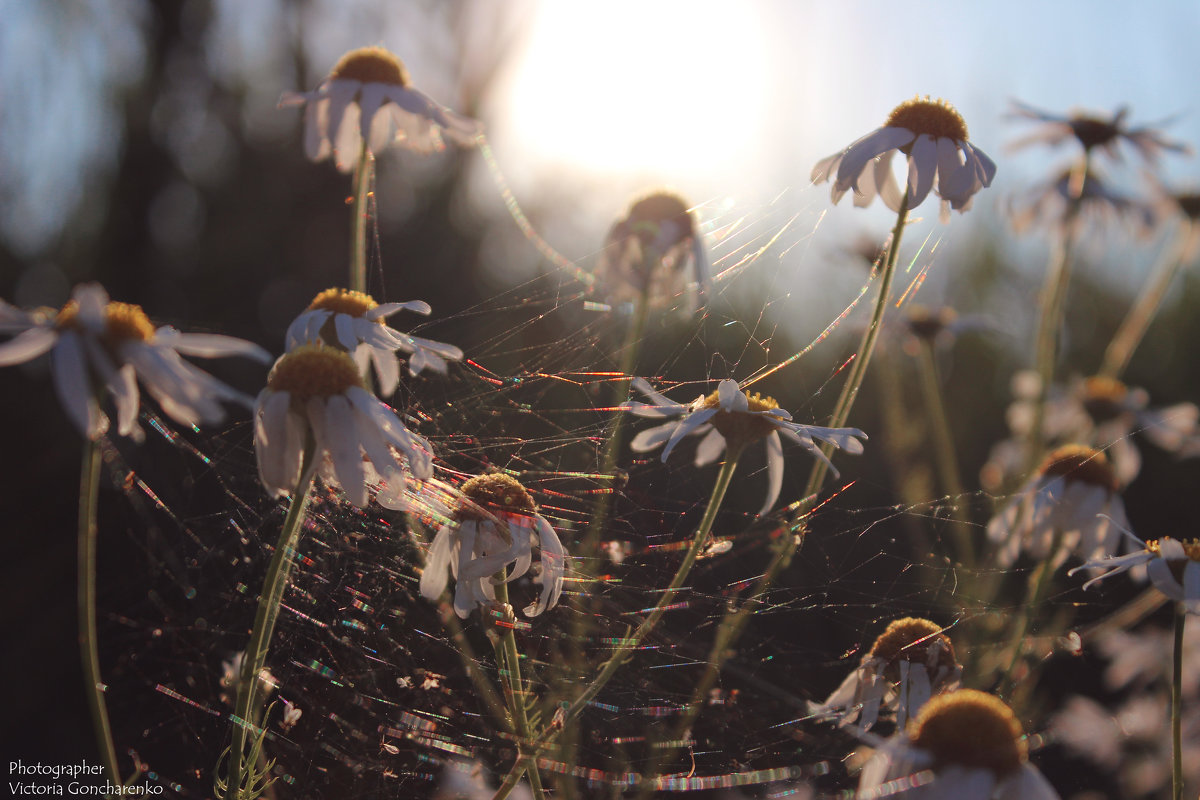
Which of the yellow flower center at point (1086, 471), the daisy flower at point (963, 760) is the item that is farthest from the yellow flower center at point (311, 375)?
the yellow flower center at point (1086, 471)

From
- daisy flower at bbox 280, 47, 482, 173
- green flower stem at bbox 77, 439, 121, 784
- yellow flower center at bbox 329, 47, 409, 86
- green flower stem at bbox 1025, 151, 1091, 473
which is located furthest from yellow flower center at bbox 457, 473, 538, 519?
green flower stem at bbox 1025, 151, 1091, 473

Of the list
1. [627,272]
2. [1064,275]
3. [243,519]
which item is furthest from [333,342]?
[1064,275]

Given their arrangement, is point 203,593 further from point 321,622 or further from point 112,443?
point 112,443

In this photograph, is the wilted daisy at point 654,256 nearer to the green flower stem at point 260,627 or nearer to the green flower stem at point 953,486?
the green flower stem at point 953,486

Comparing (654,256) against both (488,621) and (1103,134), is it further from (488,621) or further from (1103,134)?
(1103,134)

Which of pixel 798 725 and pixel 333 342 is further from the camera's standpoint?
pixel 333 342

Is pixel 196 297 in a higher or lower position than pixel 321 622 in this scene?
higher
